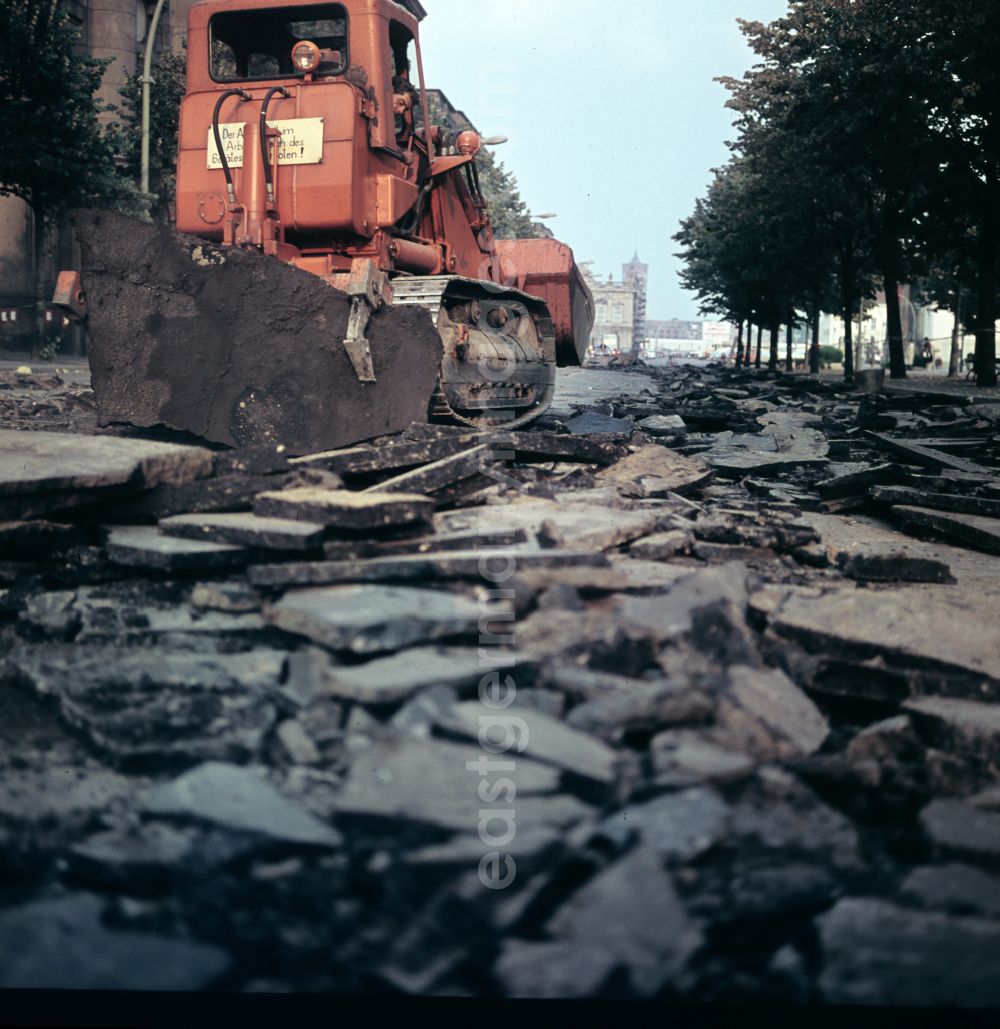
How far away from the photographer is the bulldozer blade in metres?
5.89

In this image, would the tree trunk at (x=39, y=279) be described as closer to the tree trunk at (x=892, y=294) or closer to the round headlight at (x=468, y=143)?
the round headlight at (x=468, y=143)

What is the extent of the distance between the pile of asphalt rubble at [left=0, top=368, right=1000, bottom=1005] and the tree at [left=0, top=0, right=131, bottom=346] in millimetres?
23206

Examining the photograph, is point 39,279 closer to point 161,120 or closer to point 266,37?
Answer: point 161,120

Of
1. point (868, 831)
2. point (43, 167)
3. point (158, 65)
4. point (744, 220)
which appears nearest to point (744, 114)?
point (744, 220)

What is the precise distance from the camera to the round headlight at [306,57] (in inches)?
282

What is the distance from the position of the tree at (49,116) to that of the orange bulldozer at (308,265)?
18445 millimetres

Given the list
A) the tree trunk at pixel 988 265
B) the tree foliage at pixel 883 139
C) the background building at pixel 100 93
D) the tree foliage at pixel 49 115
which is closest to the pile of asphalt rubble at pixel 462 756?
the tree foliage at pixel 883 139

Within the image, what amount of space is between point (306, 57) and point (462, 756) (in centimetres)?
634

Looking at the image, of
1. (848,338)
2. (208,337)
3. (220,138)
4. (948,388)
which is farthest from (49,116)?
(948,388)

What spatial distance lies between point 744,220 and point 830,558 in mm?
31368

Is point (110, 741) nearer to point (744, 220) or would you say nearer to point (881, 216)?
point (881, 216)

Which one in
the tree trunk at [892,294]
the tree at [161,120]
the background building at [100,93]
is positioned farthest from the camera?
the background building at [100,93]

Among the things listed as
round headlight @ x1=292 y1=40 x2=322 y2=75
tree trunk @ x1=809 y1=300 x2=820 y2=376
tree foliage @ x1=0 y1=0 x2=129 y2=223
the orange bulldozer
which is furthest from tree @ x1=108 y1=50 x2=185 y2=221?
round headlight @ x1=292 y1=40 x2=322 y2=75

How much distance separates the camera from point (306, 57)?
7.17m
